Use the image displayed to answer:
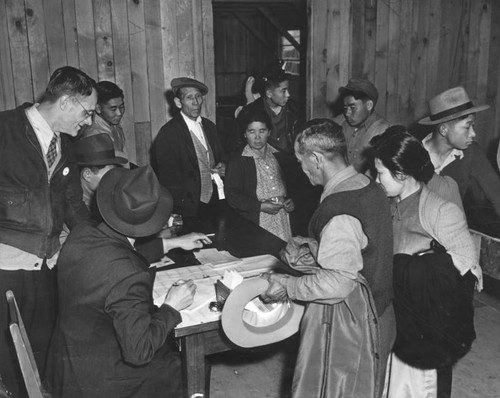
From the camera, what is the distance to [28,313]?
3.47 metres

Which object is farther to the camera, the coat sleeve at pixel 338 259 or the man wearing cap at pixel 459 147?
the man wearing cap at pixel 459 147

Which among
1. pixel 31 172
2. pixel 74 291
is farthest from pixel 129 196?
pixel 31 172

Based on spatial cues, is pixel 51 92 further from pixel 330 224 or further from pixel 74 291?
pixel 330 224

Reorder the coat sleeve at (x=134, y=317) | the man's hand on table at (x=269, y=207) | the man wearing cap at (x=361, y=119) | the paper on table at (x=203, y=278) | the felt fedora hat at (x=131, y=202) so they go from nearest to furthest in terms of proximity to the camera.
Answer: the coat sleeve at (x=134, y=317) < the felt fedora hat at (x=131, y=202) < the paper on table at (x=203, y=278) < the man's hand on table at (x=269, y=207) < the man wearing cap at (x=361, y=119)

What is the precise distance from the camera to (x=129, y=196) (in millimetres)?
2459

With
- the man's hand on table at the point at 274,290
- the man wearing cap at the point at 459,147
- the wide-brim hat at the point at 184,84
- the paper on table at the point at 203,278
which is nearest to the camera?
the man's hand on table at the point at 274,290

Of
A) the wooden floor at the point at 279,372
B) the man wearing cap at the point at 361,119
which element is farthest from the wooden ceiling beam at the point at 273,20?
the wooden floor at the point at 279,372

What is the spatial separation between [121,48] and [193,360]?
374 cm

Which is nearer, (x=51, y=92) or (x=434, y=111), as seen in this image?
(x=51, y=92)

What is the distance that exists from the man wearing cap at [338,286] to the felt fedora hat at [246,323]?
111 millimetres

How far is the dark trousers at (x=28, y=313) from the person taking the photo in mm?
3367

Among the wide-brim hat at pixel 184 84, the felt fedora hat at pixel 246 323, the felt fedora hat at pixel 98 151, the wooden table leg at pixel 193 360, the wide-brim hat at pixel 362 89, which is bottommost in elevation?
the wooden table leg at pixel 193 360

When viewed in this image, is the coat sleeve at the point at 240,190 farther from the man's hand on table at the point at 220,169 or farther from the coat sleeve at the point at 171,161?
the coat sleeve at the point at 171,161

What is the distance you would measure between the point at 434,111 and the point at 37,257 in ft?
9.91
